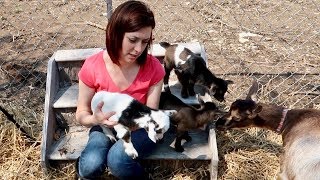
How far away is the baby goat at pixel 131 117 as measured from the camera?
2.91m

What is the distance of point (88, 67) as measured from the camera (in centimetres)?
327

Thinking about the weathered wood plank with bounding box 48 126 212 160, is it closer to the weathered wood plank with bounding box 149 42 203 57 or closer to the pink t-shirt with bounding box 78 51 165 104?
the pink t-shirt with bounding box 78 51 165 104

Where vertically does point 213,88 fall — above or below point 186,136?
above

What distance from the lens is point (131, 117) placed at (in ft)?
9.79

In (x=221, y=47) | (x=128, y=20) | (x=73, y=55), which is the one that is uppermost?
(x=128, y=20)

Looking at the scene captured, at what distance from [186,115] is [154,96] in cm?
35

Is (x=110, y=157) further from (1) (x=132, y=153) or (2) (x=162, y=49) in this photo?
(2) (x=162, y=49)

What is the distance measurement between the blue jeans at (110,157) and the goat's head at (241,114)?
0.65 metres

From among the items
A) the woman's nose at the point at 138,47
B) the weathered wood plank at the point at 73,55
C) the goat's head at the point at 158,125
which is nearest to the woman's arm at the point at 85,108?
the goat's head at the point at 158,125

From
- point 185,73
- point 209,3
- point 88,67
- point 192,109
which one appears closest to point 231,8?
point 209,3

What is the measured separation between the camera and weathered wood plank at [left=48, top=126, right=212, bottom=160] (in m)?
3.54

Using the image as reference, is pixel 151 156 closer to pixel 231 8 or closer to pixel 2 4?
pixel 231 8

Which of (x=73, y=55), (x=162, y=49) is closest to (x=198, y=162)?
(x=162, y=49)

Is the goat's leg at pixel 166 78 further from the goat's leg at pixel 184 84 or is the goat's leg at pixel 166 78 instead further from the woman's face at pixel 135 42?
the woman's face at pixel 135 42
